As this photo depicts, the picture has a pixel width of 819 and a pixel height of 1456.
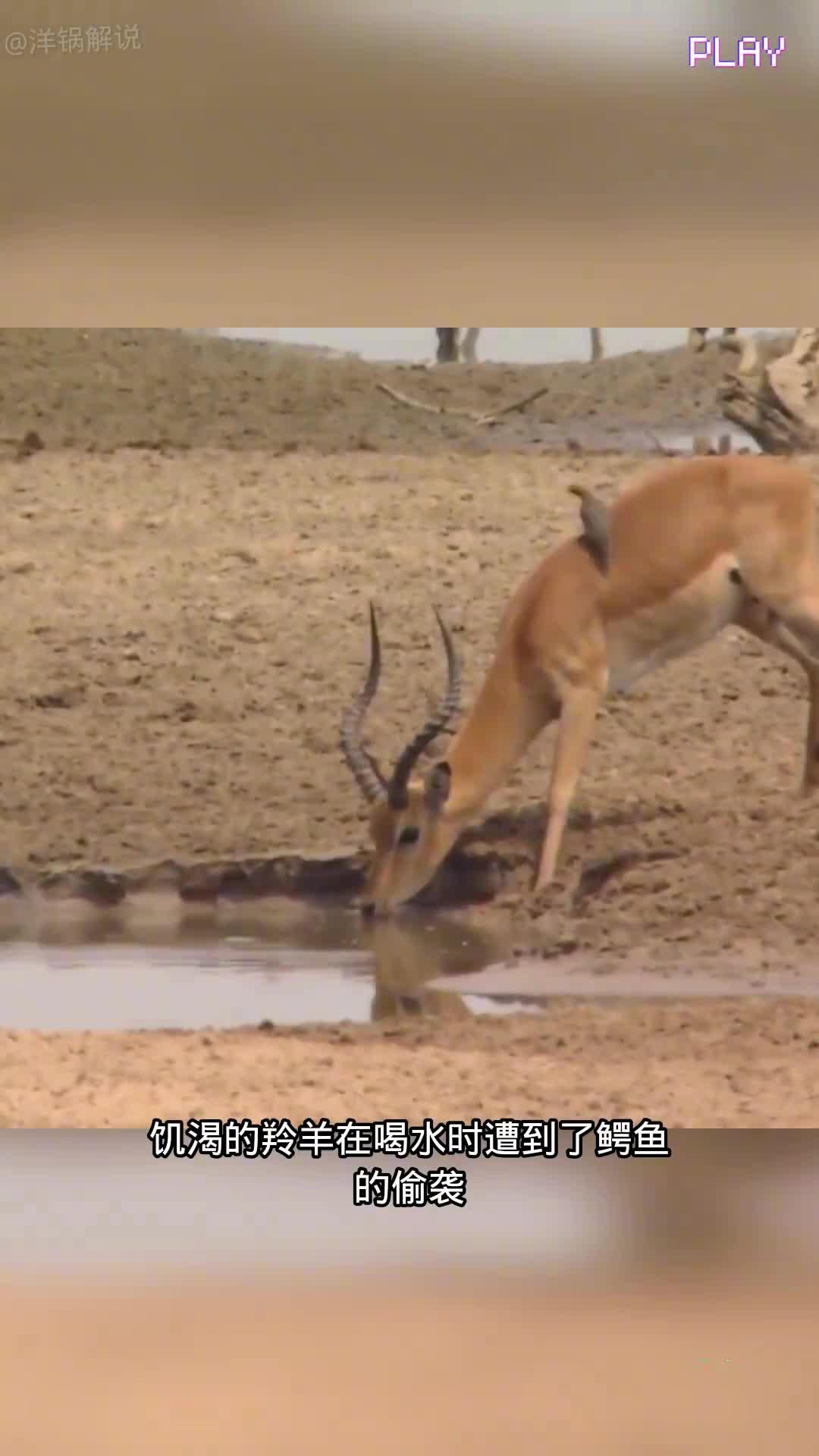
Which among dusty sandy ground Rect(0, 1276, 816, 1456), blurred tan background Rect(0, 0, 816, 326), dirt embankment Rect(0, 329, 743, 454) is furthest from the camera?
dirt embankment Rect(0, 329, 743, 454)

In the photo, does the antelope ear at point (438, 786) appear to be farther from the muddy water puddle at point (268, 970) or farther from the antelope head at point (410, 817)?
the muddy water puddle at point (268, 970)

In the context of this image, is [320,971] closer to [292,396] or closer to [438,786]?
[438,786]

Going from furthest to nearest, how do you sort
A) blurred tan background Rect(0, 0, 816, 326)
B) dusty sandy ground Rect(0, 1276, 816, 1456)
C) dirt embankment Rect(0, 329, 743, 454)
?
dirt embankment Rect(0, 329, 743, 454) → blurred tan background Rect(0, 0, 816, 326) → dusty sandy ground Rect(0, 1276, 816, 1456)

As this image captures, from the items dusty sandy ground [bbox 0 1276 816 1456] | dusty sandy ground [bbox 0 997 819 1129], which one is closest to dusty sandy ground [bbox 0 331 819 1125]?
dusty sandy ground [bbox 0 997 819 1129]

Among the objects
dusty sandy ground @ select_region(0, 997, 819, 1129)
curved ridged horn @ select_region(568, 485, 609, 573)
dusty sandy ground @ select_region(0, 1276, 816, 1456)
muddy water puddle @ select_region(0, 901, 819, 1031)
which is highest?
curved ridged horn @ select_region(568, 485, 609, 573)

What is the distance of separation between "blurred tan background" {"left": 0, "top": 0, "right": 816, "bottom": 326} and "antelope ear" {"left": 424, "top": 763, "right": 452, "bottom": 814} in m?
0.76

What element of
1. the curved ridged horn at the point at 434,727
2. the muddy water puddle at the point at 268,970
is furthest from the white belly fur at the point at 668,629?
the muddy water puddle at the point at 268,970

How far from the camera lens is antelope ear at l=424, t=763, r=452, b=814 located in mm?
2889

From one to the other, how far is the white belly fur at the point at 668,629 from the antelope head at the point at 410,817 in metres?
0.27

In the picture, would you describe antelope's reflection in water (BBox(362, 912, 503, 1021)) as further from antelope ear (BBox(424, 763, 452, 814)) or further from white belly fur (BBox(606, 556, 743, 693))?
white belly fur (BBox(606, 556, 743, 693))

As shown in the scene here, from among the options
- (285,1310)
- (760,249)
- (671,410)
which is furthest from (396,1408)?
(760,249)

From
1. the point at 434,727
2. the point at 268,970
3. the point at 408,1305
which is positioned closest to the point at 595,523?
the point at 434,727

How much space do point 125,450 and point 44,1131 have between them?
1173 mm

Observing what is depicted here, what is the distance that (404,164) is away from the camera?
108 inches
